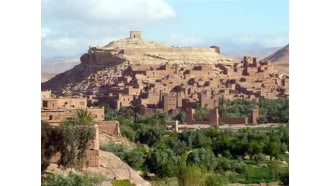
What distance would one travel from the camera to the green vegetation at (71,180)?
6418 mm

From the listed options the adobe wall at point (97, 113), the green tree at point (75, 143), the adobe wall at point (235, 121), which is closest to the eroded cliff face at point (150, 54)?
the adobe wall at point (235, 121)

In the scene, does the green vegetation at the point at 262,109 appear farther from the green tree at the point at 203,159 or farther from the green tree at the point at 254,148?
the green tree at the point at 203,159

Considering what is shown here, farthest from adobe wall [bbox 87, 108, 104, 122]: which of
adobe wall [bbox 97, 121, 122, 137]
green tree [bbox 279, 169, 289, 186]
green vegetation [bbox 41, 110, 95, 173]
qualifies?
green vegetation [bbox 41, 110, 95, 173]

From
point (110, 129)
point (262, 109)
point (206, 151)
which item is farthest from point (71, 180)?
point (262, 109)

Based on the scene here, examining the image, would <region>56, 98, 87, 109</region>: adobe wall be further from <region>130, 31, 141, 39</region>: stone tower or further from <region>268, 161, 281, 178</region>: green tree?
<region>130, 31, 141, 39</region>: stone tower

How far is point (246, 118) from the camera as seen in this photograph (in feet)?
49.4

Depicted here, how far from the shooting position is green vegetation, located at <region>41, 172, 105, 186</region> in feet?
21.1

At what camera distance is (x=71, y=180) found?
21.3 feet

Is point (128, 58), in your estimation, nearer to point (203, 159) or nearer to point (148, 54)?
point (148, 54)

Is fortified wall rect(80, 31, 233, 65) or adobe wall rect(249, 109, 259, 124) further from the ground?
fortified wall rect(80, 31, 233, 65)
